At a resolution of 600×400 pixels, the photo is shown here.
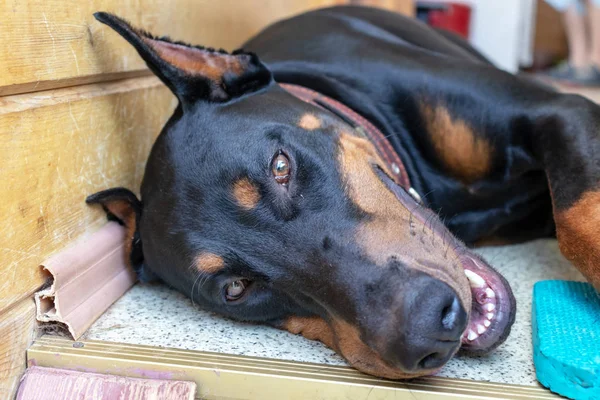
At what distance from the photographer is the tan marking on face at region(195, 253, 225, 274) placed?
66.2 inches

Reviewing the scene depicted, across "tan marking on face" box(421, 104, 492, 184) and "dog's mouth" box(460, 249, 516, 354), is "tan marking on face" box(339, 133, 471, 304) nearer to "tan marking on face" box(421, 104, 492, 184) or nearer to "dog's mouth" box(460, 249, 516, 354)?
"dog's mouth" box(460, 249, 516, 354)

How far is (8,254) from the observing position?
1.67m

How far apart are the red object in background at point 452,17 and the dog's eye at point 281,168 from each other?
4.18m

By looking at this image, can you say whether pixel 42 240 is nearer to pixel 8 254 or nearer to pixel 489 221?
pixel 8 254

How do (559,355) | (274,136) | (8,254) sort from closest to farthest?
(559,355) < (8,254) < (274,136)

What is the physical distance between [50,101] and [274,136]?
659mm

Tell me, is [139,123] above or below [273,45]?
below

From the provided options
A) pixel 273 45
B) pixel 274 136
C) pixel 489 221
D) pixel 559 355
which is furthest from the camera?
pixel 273 45

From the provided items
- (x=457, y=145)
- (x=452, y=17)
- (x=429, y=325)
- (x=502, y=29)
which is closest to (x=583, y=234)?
(x=457, y=145)

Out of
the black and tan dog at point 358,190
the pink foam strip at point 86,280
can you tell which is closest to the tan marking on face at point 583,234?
the black and tan dog at point 358,190

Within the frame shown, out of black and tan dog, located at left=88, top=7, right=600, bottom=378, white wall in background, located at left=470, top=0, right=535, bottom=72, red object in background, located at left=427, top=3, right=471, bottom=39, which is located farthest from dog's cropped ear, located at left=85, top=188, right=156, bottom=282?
white wall in background, located at left=470, top=0, right=535, bottom=72

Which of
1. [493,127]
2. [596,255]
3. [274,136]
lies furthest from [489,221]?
[274,136]

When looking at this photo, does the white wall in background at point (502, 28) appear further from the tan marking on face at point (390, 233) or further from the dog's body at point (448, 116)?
the tan marking on face at point (390, 233)

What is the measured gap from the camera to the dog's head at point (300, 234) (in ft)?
4.60
